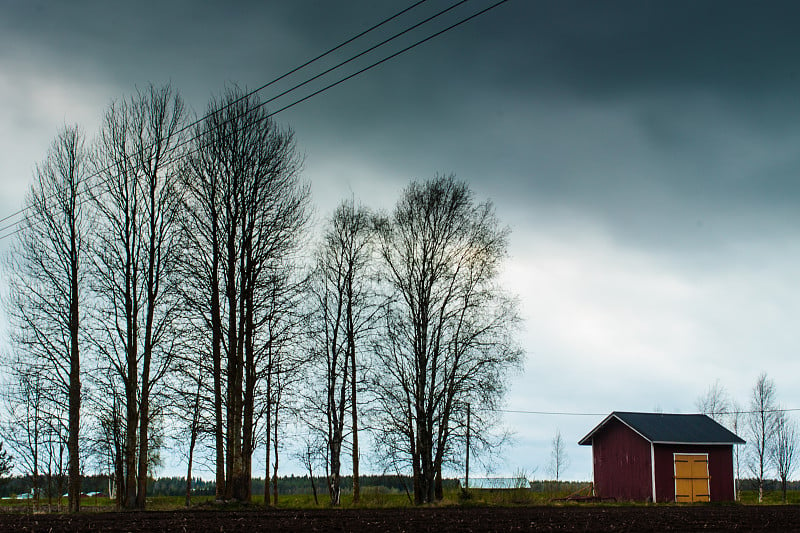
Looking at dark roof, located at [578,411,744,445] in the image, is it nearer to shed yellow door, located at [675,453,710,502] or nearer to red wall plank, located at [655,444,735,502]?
red wall plank, located at [655,444,735,502]

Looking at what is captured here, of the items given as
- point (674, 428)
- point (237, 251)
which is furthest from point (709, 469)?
point (237, 251)

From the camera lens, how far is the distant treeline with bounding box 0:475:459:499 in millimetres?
33544

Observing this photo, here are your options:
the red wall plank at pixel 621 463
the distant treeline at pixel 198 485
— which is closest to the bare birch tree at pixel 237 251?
the distant treeline at pixel 198 485

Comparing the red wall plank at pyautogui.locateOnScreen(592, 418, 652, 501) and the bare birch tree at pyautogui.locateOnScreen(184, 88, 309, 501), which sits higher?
the bare birch tree at pyautogui.locateOnScreen(184, 88, 309, 501)

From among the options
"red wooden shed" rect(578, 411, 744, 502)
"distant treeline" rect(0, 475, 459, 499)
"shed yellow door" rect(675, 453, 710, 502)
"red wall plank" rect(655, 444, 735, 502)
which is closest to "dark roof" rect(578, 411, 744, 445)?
"red wooden shed" rect(578, 411, 744, 502)

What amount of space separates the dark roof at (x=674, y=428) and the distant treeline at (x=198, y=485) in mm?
12460

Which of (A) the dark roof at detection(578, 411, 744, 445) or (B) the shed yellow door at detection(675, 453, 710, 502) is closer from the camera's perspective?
(B) the shed yellow door at detection(675, 453, 710, 502)

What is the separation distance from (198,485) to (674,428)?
72.2m

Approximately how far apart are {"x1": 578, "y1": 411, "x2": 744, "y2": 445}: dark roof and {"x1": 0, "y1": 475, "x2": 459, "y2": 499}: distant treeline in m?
12.5

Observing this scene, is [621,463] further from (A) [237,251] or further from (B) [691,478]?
(A) [237,251]

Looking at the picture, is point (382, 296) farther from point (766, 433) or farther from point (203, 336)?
point (766, 433)

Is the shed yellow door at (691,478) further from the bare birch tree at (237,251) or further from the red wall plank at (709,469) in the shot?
the bare birch tree at (237,251)

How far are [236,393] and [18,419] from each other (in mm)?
8649

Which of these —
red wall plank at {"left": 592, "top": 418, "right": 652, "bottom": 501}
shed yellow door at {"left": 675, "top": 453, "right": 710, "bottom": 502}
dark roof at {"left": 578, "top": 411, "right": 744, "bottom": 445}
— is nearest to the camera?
shed yellow door at {"left": 675, "top": 453, "right": 710, "bottom": 502}
